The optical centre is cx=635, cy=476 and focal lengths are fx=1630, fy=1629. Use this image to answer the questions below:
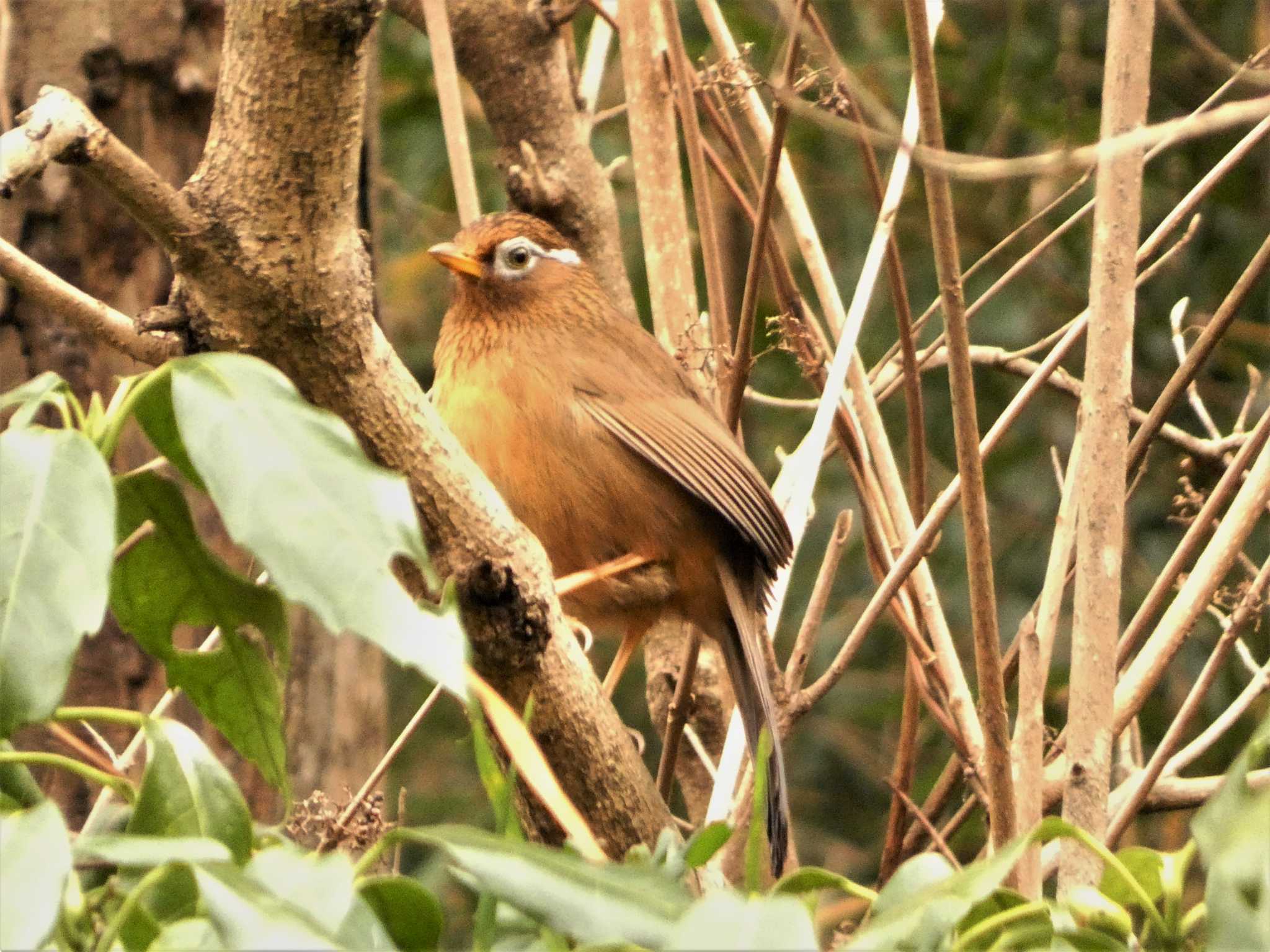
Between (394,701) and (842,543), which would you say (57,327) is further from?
(394,701)

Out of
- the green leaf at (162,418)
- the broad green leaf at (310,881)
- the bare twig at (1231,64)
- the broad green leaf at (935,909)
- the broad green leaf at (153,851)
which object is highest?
the bare twig at (1231,64)

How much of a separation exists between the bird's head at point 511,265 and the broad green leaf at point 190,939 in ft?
8.18

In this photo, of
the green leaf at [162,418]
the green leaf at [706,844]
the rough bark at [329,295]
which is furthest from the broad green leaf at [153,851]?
the rough bark at [329,295]

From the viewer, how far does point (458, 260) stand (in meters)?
3.45

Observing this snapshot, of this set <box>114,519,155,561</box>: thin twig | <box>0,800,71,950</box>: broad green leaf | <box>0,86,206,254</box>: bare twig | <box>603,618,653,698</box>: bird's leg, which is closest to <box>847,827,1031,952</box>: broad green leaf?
<box>0,800,71,950</box>: broad green leaf

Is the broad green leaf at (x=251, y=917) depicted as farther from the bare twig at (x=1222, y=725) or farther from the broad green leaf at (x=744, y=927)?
the bare twig at (x=1222, y=725)

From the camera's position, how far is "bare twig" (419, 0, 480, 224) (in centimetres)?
269

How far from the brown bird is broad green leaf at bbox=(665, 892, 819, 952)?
1951mm

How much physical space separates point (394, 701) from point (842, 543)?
4.17 metres

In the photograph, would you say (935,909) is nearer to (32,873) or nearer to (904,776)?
(32,873)

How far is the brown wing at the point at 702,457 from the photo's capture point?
298cm

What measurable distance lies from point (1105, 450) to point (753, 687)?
93 cm

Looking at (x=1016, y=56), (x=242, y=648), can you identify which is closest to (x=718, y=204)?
(x=1016, y=56)

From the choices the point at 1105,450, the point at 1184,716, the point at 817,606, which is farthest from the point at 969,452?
the point at 817,606
